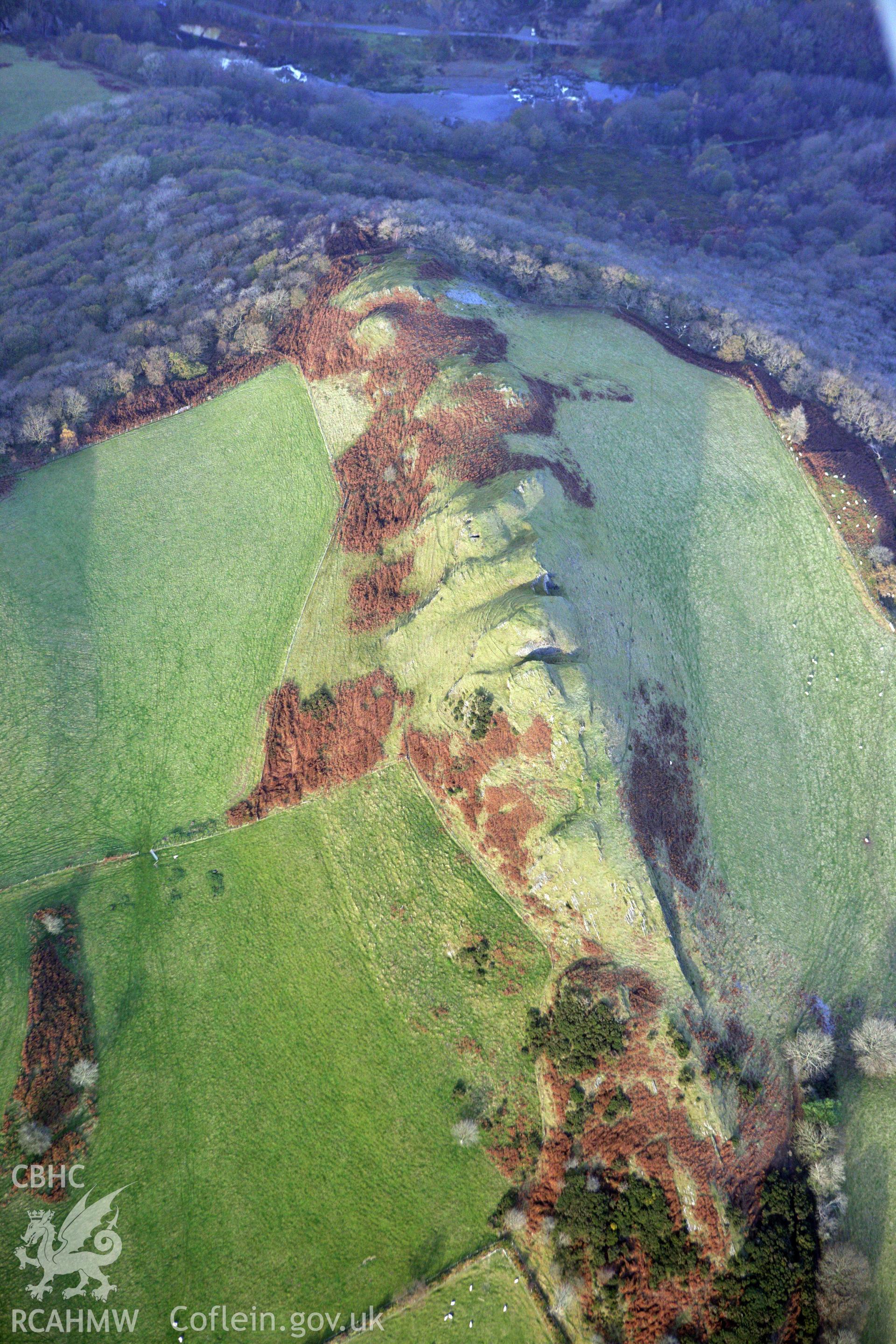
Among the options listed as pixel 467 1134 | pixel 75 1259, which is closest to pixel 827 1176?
pixel 467 1134

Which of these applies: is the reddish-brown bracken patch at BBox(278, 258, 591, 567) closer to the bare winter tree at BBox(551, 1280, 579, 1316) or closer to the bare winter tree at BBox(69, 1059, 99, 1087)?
the bare winter tree at BBox(69, 1059, 99, 1087)

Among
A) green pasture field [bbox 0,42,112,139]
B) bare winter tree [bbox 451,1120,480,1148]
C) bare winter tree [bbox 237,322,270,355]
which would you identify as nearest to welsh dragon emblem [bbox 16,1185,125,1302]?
bare winter tree [bbox 451,1120,480,1148]

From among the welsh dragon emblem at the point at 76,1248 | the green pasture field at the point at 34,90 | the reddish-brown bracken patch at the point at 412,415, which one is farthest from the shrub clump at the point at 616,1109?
the green pasture field at the point at 34,90

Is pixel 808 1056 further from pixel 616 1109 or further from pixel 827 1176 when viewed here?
pixel 616 1109

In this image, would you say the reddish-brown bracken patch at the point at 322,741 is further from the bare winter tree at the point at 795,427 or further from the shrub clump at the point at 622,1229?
the bare winter tree at the point at 795,427

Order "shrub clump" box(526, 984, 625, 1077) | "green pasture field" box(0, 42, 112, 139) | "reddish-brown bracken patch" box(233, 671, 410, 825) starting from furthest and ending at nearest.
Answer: "green pasture field" box(0, 42, 112, 139)
"reddish-brown bracken patch" box(233, 671, 410, 825)
"shrub clump" box(526, 984, 625, 1077)

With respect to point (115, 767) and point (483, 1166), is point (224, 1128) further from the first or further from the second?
point (115, 767)
